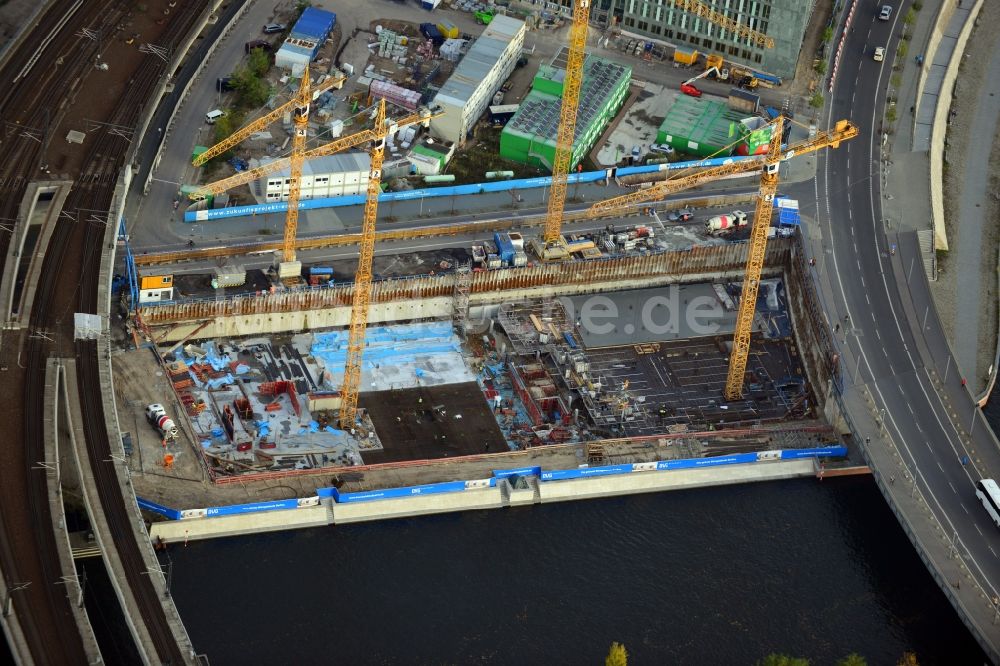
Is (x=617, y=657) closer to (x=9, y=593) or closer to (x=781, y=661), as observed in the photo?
(x=781, y=661)

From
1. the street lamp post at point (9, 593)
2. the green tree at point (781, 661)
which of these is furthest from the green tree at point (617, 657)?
the street lamp post at point (9, 593)

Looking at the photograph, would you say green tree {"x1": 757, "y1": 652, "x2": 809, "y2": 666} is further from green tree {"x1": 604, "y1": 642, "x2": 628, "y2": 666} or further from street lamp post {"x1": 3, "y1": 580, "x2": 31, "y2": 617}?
street lamp post {"x1": 3, "y1": 580, "x2": 31, "y2": 617}

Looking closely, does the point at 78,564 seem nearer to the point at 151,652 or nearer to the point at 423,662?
the point at 151,652

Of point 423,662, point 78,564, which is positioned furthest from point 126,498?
point 423,662

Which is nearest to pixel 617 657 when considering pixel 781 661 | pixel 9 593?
pixel 781 661

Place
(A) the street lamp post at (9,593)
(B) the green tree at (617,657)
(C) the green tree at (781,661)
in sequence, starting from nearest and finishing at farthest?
(A) the street lamp post at (9,593) < (B) the green tree at (617,657) < (C) the green tree at (781,661)

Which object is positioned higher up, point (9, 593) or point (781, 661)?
point (9, 593)

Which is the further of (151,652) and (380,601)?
(380,601)

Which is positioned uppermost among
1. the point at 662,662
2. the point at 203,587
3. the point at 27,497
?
the point at 27,497

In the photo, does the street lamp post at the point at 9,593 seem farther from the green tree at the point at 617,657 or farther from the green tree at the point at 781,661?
the green tree at the point at 781,661

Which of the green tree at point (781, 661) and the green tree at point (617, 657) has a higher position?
the green tree at point (617, 657)

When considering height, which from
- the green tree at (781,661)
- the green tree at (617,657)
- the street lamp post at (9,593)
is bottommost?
the green tree at (781,661)
